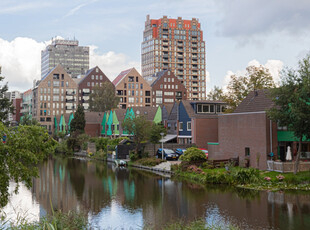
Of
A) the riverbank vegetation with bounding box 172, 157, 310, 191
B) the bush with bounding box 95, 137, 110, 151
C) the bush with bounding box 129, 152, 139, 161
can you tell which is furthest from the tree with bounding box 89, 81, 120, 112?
the riverbank vegetation with bounding box 172, 157, 310, 191

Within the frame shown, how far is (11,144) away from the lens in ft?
59.0

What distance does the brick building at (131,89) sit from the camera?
148375mm

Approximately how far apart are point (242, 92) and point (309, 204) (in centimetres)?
4175

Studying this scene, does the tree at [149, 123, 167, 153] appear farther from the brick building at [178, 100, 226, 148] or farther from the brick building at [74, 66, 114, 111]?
the brick building at [74, 66, 114, 111]

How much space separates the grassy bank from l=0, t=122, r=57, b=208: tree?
72.8 feet

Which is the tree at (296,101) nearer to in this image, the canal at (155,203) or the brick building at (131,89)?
the canal at (155,203)

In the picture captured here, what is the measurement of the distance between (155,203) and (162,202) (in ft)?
Result: 2.14

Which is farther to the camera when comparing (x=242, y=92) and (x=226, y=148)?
(x=242, y=92)

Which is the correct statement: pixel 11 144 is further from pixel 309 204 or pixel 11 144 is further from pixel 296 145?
pixel 296 145

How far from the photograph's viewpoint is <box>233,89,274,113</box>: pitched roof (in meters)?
44.8

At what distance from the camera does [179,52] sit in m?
192

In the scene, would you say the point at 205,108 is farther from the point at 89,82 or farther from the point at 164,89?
the point at 89,82

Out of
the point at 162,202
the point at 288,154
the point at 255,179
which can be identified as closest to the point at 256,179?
the point at 255,179

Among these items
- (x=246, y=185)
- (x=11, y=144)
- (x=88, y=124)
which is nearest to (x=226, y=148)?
(x=246, y=185)
